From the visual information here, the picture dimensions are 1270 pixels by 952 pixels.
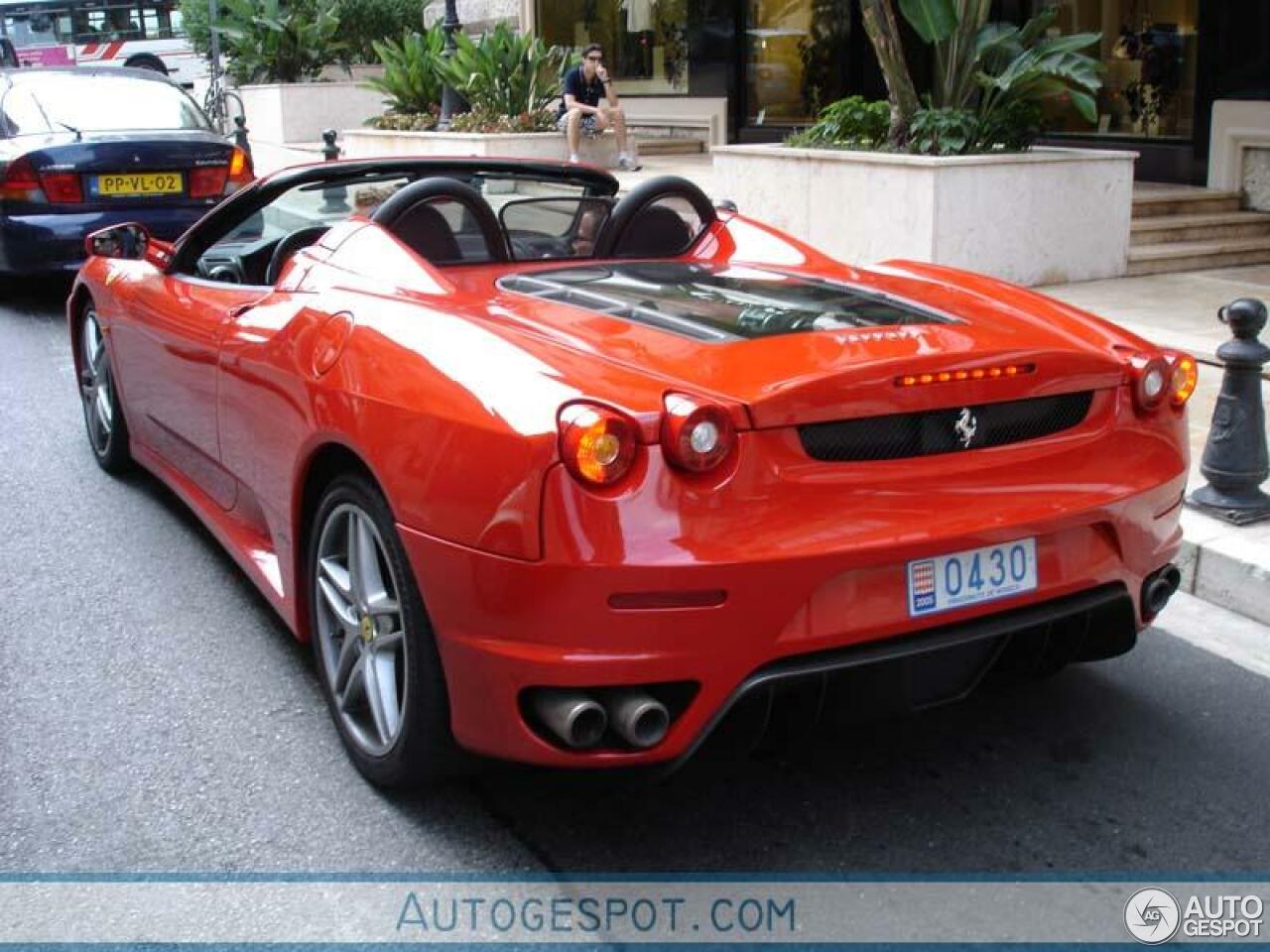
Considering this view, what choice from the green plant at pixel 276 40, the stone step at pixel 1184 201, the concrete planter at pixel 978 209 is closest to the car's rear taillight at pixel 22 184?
the concrete planter at pixel 978 209

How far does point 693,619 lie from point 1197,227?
1025cm

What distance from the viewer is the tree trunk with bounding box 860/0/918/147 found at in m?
10.8

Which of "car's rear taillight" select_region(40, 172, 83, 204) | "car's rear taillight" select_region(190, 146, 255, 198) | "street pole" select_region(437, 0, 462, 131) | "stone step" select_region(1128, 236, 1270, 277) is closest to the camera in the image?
"car's rear taillight" select_region(40, 172, 83, 204)

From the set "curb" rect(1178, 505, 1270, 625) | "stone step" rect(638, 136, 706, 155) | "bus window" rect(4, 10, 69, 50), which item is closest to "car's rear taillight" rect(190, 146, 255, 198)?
"curb" rect(1178, 505, 1270, 625)

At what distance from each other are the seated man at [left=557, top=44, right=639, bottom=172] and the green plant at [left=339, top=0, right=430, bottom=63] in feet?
41.1

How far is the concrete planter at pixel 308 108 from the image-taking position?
81.0 feet

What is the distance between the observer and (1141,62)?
14281 mm

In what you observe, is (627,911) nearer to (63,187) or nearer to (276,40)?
(63,187)

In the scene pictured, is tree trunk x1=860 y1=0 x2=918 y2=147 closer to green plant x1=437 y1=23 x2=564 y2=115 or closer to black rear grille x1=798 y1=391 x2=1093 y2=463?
green plant x1=437 y1=23 x2=564 y2=115

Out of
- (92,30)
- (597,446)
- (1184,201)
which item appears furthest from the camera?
(92,30)

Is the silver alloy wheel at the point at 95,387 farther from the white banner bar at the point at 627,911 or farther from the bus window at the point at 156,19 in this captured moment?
the bus window at the point at 156,19

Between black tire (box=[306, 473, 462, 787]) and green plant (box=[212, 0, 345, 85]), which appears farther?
green plant (box=[212, 0, 345, 85])

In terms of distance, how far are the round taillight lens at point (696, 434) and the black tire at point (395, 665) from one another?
0.70 metres

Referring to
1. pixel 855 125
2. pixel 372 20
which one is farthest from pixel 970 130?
pixel 372 20
